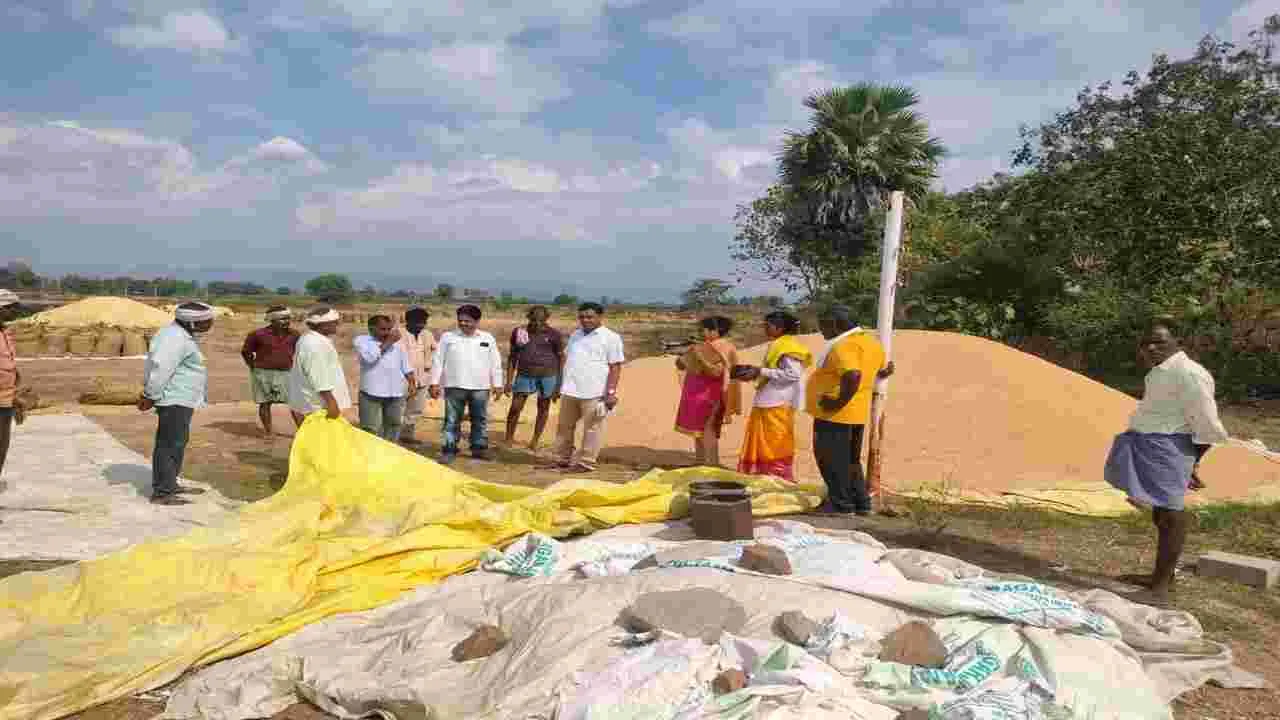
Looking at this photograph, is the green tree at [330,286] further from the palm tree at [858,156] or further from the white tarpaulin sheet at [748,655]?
the white tarpaulin sheet at [748,655]

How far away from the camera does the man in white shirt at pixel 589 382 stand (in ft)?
A: 25.1

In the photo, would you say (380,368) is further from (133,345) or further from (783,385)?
(133,345)

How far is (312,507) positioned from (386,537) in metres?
0.58

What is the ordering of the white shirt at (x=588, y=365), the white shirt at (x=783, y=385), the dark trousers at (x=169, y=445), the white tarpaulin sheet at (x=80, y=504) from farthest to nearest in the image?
the white shirt at (x=588, y=365) → the white shirt at (x=783, y=385) → the dark trousers at (x=169, y=445) → the white tarpaulin sheet at (x=80, y=504)

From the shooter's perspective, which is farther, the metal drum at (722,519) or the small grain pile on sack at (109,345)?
the small grain pile on sack at (109,345)

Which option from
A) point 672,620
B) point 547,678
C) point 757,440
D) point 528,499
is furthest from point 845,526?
point 547,678

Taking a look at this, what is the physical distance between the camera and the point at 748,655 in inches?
133

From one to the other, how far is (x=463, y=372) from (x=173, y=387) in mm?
2216

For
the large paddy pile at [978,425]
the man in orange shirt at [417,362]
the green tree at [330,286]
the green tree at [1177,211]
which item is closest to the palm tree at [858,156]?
the green tree at [1177,211]

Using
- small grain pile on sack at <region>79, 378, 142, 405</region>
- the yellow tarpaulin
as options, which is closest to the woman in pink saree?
the yellow tarpaulin

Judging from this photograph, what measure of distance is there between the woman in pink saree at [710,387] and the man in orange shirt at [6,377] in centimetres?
426

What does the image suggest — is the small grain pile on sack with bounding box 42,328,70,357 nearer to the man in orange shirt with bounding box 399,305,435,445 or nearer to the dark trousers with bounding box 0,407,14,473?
the man in orange shirt with bounding box 399,305,435,445

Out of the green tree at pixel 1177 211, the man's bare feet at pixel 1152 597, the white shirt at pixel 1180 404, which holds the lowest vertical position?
the man's bare feet at pixel 1152 597

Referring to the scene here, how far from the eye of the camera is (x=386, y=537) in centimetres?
493
